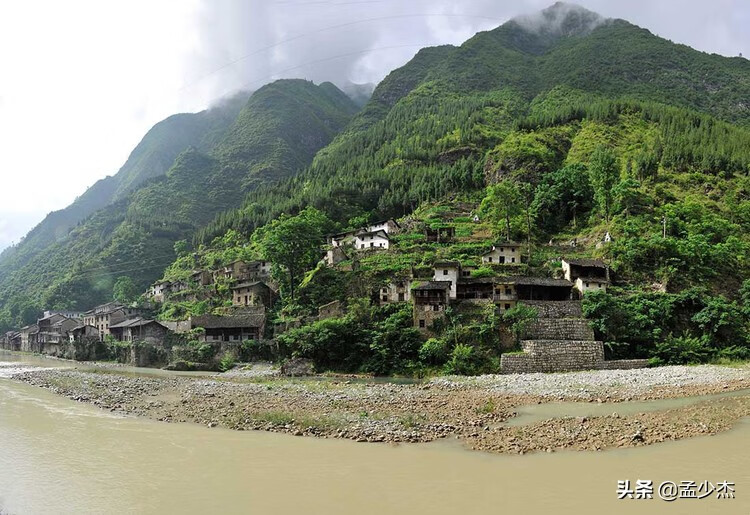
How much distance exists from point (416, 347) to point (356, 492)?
26177 mm

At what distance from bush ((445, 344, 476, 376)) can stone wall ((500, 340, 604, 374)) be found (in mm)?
2376

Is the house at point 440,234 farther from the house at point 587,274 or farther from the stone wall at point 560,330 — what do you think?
the stone wall at point 560,330

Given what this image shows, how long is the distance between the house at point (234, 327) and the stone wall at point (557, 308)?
28168 millimetres

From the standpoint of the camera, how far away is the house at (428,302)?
4156cm

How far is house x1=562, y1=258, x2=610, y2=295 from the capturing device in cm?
4606

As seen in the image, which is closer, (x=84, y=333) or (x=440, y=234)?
(x=440, y=234)

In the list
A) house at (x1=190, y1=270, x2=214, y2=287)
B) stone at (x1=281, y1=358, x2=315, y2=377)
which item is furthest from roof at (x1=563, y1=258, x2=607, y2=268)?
house at (x1=190, y1=270, x2=214, y2=287)

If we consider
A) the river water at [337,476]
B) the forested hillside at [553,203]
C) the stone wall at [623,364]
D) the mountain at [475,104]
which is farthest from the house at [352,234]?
the river water at [337,476]

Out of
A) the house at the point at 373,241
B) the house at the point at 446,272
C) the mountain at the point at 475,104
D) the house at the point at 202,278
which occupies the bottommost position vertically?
the house at the point at 446,272

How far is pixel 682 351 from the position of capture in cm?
3744

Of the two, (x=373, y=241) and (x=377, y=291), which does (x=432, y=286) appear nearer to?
(x=377, y=291)

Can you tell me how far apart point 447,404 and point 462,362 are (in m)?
12.8

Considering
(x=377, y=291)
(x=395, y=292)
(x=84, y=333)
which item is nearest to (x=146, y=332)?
(x=84, y=333)

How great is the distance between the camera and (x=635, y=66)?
473ft
